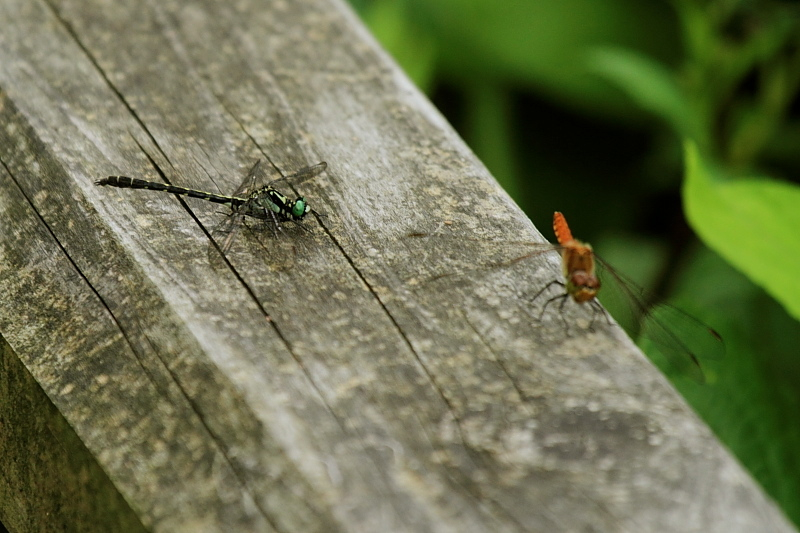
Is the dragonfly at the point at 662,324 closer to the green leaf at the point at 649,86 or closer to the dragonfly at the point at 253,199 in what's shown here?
the dragonfly at the point at 253,199

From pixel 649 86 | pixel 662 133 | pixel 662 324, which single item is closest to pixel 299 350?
pixel 662 324

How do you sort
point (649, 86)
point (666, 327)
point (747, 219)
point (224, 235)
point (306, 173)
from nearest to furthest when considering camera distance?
point (224, 235)
point (306, 173)
point (666, 327)
point (747, 219)
point (649, 86)

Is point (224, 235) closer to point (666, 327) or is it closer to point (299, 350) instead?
point (299, 350)

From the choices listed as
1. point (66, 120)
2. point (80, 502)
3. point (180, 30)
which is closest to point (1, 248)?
point (66, 120)

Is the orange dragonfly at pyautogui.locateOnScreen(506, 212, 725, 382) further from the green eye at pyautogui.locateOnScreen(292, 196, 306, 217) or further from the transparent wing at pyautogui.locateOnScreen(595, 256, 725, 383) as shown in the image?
the green eye at pyautogui.locateOnScreen(292, 196, 306, 217)

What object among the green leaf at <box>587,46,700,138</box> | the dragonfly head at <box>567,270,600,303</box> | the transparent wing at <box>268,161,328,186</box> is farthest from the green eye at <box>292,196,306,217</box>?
the green leaf at <box>587,46,700,138</box>
